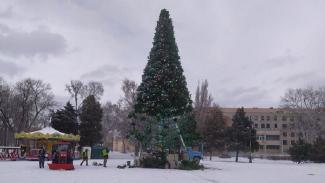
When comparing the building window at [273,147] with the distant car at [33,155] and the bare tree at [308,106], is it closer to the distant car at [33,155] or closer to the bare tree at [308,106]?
the bare tree at [308,106]

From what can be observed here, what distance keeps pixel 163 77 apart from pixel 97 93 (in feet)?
141

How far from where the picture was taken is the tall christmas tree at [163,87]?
3747cm

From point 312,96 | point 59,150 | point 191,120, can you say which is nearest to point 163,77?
point 191,120

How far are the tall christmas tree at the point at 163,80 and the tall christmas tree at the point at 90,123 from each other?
33816mm

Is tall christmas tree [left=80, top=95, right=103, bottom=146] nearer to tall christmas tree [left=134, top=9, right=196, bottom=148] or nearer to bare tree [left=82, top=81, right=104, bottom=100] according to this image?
bare tree [left=82, top=81, right=104, bottom=100]

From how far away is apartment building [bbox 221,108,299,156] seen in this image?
136125 mm

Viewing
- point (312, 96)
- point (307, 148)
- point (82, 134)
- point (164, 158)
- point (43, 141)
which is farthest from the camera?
point (312, 96)

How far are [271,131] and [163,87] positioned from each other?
354 ft

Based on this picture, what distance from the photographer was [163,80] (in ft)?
123

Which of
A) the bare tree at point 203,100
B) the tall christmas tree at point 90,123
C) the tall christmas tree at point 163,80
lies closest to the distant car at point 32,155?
the tall christmas tree at point 163,80

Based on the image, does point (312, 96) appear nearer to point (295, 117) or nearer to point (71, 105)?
point (295, 117)

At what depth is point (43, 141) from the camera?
55.8m

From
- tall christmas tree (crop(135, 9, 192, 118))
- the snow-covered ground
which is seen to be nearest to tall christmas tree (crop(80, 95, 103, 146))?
tall christmas tree (crop(135, 9, 192, 118))

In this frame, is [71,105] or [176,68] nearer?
[176,68]
